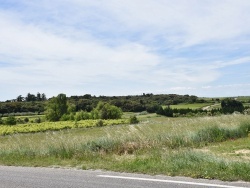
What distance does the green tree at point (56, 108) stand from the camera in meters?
103

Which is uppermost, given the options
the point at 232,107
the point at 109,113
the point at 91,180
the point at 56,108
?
the point at 56,108

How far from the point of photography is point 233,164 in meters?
7.47

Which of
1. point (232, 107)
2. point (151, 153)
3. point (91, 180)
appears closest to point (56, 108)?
point (232, 107)

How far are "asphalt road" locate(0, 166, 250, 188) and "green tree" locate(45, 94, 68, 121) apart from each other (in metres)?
96.2

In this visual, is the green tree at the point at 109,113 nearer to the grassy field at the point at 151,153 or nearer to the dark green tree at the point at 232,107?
the dark green tree at the point at 232,107

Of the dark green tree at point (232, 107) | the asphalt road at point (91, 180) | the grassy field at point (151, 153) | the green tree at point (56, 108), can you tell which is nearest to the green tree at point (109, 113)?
the green tree at point (56, 108)

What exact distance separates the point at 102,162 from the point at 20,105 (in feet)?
399

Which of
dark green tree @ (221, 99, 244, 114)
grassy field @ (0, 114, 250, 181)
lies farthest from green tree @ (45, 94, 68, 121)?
grassy field @ (0, 114, 250, 181)

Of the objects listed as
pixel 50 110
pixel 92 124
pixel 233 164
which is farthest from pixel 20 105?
pixel 233 164

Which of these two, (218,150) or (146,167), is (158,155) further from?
(218,150)

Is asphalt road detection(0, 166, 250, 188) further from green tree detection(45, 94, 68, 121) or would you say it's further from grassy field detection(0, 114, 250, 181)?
green tree detection(45, 94, 68, 121)

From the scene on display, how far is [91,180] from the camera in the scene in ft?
23.9

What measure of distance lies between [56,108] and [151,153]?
319ft

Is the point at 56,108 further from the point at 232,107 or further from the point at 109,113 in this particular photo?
the point at 232,107
